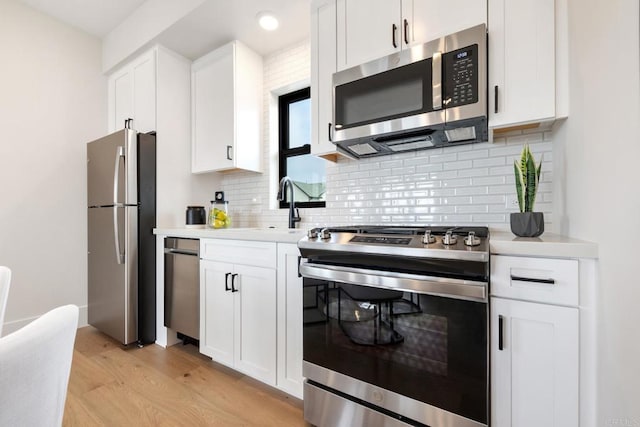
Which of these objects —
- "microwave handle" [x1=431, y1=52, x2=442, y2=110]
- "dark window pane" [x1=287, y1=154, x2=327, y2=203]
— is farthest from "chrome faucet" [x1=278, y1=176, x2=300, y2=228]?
"microwave handle" [x1=431, y1=52, x2=442, y2=110]

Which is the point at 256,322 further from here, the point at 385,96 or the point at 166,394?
the point at 385,96

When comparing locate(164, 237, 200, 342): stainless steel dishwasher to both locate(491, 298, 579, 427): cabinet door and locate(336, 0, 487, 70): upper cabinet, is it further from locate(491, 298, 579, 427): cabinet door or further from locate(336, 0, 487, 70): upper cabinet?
locate(491, 298, 579, 427): cabinet door

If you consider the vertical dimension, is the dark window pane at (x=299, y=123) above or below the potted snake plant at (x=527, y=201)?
above

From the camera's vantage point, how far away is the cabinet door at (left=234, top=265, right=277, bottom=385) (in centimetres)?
171

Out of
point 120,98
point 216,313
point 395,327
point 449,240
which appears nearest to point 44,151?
point 120,98

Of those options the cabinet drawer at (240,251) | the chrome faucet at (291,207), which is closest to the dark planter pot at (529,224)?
the cabinet drawer at (240,251)

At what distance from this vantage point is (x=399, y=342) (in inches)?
48.8

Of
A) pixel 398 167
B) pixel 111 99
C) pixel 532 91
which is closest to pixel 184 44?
pixel 111 99

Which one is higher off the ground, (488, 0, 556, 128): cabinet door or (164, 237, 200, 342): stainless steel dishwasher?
(488, 0, 556, 128): cabinet door

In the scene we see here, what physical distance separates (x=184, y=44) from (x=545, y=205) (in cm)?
296

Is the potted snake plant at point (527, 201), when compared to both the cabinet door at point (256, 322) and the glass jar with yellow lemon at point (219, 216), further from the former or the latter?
the glass jar with yellow lemon at point (219, 216)

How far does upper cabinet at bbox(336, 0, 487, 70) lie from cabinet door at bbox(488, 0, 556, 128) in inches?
4.3

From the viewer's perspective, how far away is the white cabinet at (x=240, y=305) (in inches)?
67.9

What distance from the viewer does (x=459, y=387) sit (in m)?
1.11
